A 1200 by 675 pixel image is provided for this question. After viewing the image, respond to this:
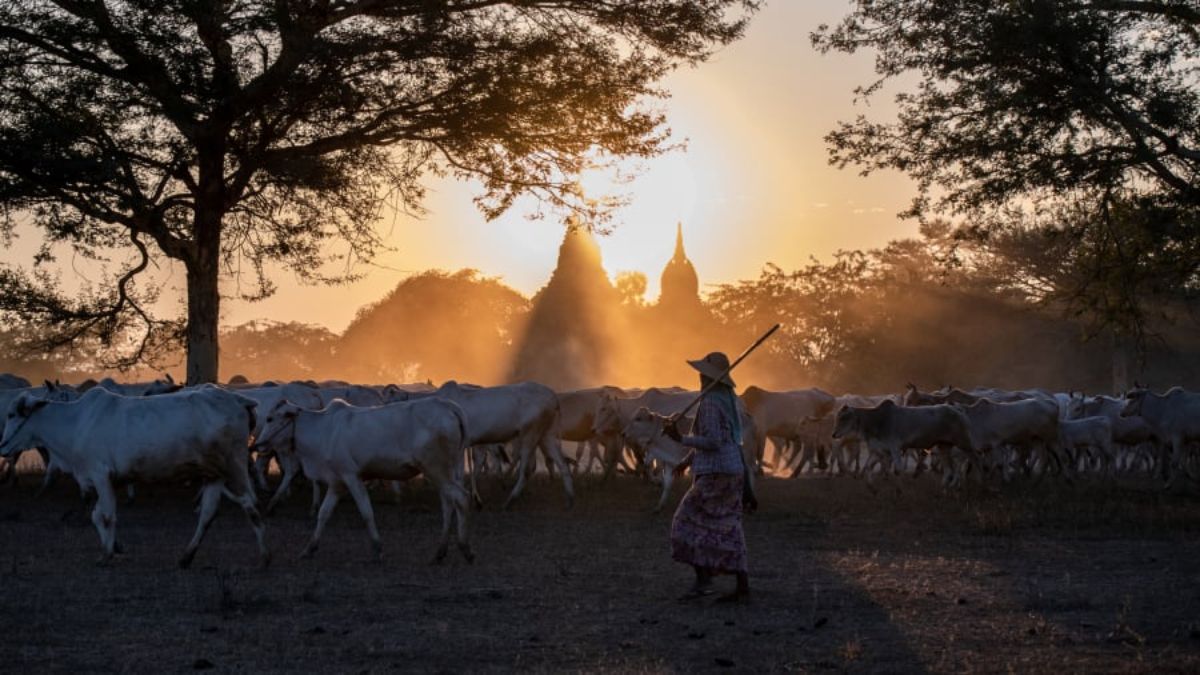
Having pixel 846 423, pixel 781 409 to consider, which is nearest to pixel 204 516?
pixel 846 423

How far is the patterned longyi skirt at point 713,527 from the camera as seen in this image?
465 inches

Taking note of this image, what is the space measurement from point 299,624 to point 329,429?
4.25 meters

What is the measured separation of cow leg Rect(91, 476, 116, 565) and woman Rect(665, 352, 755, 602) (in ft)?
17.8

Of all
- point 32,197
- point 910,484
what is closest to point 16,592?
point 32,197

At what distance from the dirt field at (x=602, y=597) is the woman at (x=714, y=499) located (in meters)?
0.36

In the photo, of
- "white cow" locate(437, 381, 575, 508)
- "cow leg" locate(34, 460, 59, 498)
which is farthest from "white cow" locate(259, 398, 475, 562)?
"cow leg" locate(34, 460, 59, 498)

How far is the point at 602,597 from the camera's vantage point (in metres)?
12.2

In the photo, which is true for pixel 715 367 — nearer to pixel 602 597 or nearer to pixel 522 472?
pixel 602 597

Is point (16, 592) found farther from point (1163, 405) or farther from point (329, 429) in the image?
point (1163, 405)

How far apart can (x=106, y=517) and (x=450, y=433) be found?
130 inches

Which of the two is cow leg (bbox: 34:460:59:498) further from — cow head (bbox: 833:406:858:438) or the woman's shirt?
the woman's shirt

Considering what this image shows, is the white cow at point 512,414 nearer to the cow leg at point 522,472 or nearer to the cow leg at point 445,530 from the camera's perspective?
the cow leg at point 522,472

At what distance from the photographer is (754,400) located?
95.7 feet

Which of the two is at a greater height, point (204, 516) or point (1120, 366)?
point (1120, 366)
